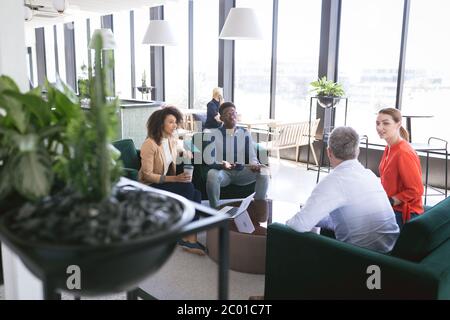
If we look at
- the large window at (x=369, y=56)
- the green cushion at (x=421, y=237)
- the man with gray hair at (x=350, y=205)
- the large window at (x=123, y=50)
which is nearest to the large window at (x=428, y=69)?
the large window at (x=369, y=56)

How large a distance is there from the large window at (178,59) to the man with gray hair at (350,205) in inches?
319

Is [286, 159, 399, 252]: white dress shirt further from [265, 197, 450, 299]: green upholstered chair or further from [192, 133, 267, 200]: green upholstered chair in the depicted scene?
[192, 133, 267, 200]: green upholstered chair

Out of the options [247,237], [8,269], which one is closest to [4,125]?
[8,269]

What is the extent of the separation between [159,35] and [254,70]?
2242 millimetres

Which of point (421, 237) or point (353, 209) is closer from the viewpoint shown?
point (421, 237)

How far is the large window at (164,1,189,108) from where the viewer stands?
33.4 ft

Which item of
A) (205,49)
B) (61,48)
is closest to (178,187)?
(205,49)

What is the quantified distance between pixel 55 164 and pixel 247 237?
224 centimetres

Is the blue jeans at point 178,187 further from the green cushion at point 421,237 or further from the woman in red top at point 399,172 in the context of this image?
the green cushion at point 421,237

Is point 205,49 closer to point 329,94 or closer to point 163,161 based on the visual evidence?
point 329,94

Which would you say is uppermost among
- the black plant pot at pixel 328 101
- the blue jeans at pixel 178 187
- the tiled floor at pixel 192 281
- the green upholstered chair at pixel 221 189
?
the black plant pot at pixel 328 101

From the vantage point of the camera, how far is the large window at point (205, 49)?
9555 millimetres

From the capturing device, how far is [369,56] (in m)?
7.12
